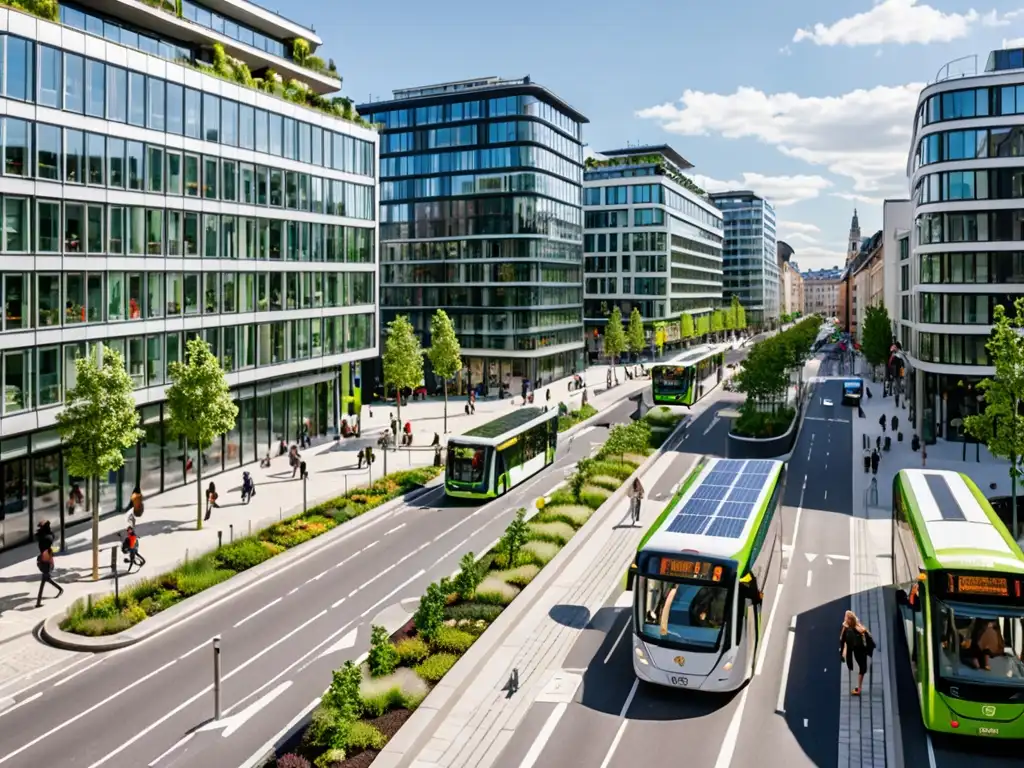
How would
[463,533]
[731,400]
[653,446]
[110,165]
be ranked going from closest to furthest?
1. [463,533]
2. [110,165]
3. [653,446]
4. [731,400]

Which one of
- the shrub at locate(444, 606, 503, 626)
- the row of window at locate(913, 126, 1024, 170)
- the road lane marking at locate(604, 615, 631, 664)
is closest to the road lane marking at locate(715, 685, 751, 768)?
the road lane marking at locate(604, 615, 631, 664)

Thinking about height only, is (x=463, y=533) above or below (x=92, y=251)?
below

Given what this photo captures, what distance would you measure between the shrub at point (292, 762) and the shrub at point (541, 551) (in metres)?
13.7

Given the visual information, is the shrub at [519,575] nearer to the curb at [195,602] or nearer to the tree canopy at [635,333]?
the curb at [195,602]

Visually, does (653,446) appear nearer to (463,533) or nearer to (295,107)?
(463,533)

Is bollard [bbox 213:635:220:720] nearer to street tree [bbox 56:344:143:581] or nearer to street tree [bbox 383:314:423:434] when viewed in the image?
street tree [bbox 56:344:143:581]

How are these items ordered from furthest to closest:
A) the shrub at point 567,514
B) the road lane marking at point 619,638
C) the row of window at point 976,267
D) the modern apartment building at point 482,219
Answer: the modern apartment building at point 482,219
the row of window at point 976,267
the shrub at point 567,514
the road lane marking at point 619,638

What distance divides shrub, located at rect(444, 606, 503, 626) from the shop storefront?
18522mm

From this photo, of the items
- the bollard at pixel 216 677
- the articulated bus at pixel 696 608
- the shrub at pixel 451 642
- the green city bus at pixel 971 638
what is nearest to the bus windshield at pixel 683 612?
the articulated bus at pixel 696 608

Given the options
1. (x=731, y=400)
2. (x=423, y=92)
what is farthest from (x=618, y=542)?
(x=423, y=92)

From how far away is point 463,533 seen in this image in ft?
120

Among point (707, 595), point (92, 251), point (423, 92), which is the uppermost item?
point (423, 92)

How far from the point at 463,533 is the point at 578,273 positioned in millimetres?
69699

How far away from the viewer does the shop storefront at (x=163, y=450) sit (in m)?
34.2
